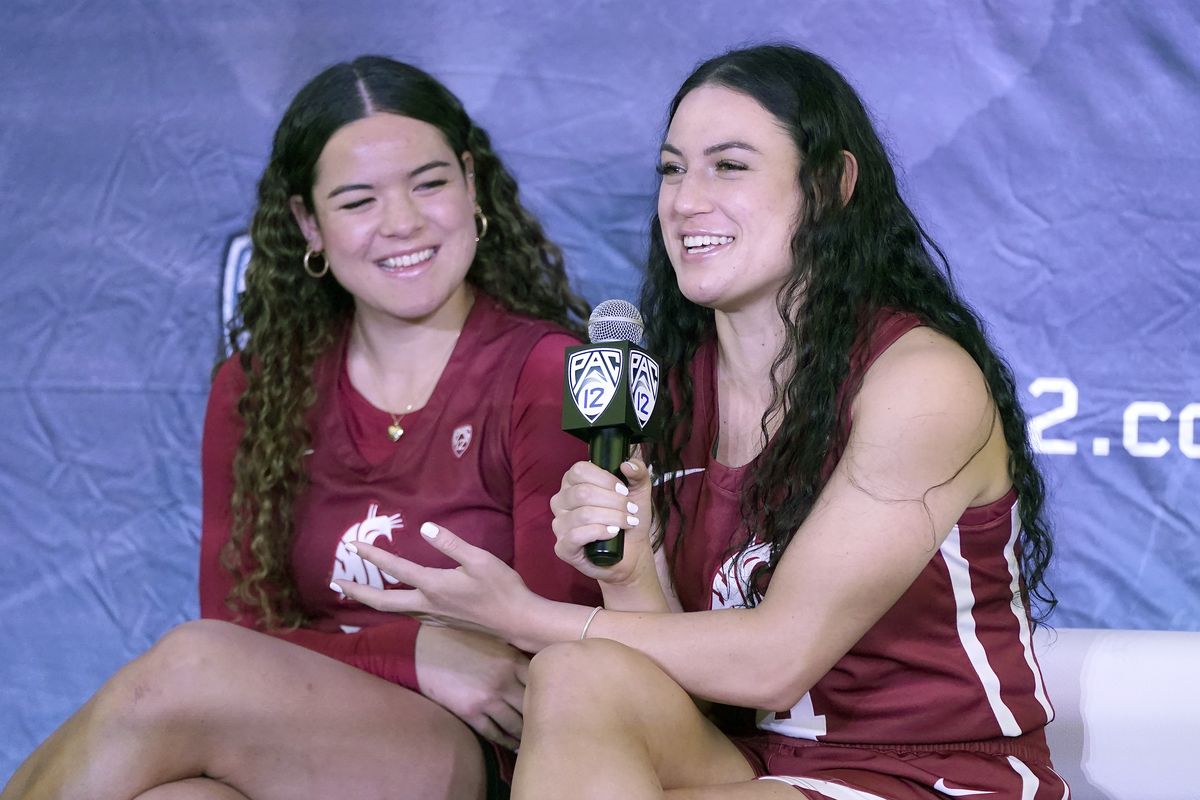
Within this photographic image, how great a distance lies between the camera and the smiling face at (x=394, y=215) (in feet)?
6.35

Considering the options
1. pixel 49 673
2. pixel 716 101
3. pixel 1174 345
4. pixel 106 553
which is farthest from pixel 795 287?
pixel 49 673

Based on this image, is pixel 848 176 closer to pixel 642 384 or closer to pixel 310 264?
pixel 642 384

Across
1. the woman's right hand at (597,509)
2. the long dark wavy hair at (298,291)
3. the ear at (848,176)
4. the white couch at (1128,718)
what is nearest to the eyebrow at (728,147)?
the ear at (848,176)

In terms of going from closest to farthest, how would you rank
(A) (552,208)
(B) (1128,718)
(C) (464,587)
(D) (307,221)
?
(C) (464,587), (B) (1128,718), (D) (307,221), (A) (552,208)

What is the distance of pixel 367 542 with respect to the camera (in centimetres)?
188

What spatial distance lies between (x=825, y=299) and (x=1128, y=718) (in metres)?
0.65

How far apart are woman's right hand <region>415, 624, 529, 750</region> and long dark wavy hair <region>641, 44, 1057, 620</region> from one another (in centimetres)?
26

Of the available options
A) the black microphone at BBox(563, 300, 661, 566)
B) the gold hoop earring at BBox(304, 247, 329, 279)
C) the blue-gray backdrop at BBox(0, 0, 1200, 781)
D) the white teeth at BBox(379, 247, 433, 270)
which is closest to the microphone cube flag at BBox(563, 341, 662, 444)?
the black microphone at BBox(563, 300, 661, 566)

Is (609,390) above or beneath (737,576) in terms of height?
above

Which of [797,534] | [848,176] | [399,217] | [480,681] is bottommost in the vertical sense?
[480,681]

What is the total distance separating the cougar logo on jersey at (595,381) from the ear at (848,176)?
1.37ft

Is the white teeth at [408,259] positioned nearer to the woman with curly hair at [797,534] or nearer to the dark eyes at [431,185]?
the dark eyes at [431,185]

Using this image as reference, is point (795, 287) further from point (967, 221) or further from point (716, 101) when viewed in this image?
point (967, 221)

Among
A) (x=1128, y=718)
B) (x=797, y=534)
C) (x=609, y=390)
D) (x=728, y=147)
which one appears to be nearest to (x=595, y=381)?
(x=609, y=390)
